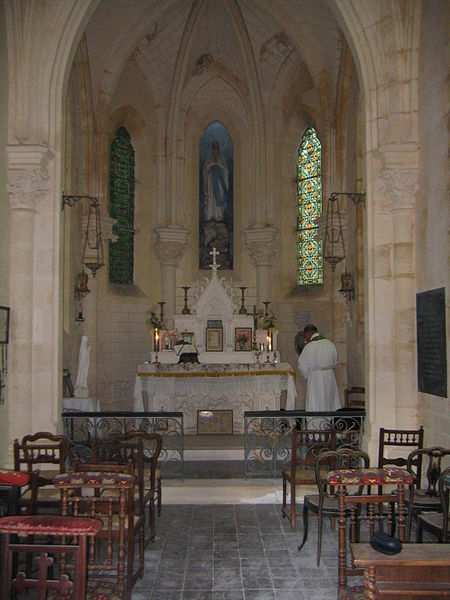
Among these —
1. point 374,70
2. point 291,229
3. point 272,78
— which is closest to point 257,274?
point 291,229

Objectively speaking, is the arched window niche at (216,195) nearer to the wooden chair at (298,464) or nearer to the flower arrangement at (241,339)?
the flower arrangement at (241,339)

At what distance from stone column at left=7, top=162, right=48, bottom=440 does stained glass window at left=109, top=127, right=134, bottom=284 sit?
764 cm

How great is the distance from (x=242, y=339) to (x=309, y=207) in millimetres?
5197

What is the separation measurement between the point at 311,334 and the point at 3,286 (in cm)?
492

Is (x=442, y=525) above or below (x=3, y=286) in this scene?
below

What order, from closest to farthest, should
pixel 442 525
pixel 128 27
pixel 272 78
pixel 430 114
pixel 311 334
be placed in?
pixel 442 525 < pixel 430 114 < pixel 311 334 < pixel 128 27 < pixel 272 78

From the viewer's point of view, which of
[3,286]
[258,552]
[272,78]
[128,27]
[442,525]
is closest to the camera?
[442,525]

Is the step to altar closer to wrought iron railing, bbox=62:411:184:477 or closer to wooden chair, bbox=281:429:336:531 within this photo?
wrought iron railing, bbox=62:411:184:477

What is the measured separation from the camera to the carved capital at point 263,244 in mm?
16609

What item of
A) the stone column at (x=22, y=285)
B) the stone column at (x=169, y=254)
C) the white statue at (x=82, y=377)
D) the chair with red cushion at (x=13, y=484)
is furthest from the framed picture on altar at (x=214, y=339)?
the chair with red cushion at (x=13, y=484)

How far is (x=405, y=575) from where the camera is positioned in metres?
3.28

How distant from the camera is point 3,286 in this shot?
337 inches

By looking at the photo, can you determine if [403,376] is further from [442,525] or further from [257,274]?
[257,274]

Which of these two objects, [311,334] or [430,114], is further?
[311,334]
